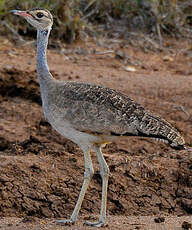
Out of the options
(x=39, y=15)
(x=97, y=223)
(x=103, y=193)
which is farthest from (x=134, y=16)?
(x=97, y=223)

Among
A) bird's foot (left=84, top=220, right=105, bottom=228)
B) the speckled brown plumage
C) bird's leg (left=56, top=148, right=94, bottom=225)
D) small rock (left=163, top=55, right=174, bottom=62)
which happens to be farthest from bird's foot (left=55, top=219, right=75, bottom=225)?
small rock (left=163, top=55, right=174, bottom=62)

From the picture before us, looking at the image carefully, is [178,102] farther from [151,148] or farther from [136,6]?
[136,6]

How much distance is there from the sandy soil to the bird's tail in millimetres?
699

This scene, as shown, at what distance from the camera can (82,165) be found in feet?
20.5

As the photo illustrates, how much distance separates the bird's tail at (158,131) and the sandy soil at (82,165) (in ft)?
2.29

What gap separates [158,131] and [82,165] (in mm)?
1356

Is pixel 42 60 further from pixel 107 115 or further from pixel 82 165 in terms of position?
pixel 82 165

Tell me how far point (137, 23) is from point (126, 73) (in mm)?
2205

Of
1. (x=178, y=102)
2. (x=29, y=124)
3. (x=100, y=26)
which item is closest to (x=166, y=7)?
(x=100, y=26)

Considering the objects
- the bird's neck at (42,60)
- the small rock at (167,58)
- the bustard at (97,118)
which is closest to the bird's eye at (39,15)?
the bird's neck at (42,60)

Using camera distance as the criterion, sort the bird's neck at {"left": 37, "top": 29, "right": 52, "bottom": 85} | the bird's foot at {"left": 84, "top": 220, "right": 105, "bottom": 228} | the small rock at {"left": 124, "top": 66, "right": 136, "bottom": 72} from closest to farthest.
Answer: the bird's foot at {"left": 84, "top": 220, "right": 105, "bottom": 228} → the bird's neck at {"left": 37, "top": 29, "right": 52, "bottom": 85} → the small rock at {"left": 124, "top": 66, "right": 136, "bottom": 72}

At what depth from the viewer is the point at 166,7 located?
11.8m

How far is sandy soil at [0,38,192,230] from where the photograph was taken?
231 inches

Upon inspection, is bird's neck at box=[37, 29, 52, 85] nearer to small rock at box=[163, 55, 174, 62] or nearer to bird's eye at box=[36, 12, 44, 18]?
bird's eye at box=[36, 12, 44, 18]
